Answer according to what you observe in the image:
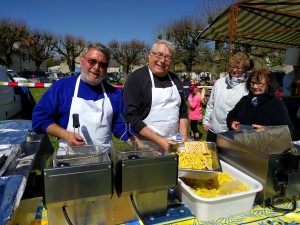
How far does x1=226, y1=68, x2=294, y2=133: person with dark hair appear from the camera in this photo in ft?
5.65

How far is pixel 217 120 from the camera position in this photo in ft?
7.80

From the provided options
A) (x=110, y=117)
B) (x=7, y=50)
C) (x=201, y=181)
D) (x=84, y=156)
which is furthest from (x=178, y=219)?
(x=7, y=50)

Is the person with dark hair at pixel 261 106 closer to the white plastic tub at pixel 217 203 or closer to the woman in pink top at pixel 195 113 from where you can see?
the white plastic tub at pixel 217 203

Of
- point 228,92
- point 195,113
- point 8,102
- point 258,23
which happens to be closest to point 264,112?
point 228,92

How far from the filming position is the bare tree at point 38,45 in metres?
27.3

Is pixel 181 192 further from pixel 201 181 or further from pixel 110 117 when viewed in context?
pixel 110 117

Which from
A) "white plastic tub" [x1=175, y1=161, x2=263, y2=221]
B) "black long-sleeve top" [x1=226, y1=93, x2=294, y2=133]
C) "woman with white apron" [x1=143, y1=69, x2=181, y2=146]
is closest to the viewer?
"white plastic tub" [x1=175, y1=161, x2=263, y2=221]

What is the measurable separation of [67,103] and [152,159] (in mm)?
900

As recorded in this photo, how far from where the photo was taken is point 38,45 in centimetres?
2864

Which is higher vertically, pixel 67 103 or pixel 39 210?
pixel 67 103

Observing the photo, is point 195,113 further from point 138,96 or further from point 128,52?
point 128,52

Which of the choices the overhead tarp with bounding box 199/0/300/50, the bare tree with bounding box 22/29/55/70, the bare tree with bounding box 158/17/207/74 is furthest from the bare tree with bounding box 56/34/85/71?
the overhead tarp with bounding box 199/0/300/50

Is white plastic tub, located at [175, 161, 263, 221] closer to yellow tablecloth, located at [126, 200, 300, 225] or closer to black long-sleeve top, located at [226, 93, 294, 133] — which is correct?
yellow tablecloth, located at [126, 200, 300, 225]

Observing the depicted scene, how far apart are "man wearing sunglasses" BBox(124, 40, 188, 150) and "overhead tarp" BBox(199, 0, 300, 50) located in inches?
95.0
